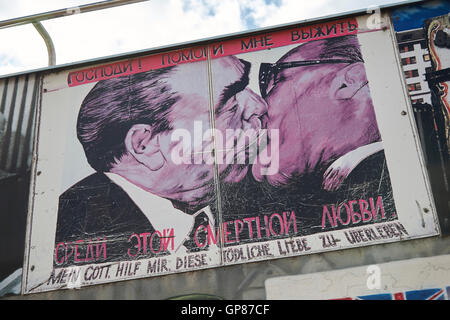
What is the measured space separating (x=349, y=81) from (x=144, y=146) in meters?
2.30

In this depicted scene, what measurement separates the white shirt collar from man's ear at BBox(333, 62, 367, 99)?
2.00 m

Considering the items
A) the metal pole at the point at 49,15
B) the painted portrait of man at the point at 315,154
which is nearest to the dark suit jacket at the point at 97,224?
the painted portrait of man at the point at 315,154

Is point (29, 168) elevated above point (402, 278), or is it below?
above

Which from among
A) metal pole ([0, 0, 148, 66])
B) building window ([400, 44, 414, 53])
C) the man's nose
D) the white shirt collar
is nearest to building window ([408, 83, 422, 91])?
building window ([400, 44, 414, 53])

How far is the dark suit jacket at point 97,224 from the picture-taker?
399 cm

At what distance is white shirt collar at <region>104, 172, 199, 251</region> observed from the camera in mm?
3928

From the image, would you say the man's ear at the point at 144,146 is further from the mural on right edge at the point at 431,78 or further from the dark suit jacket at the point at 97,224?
the mural on right edge at the point at 431,78

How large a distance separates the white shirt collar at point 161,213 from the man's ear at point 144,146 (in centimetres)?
30

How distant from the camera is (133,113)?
176 inches

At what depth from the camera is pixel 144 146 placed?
14.2 feet
